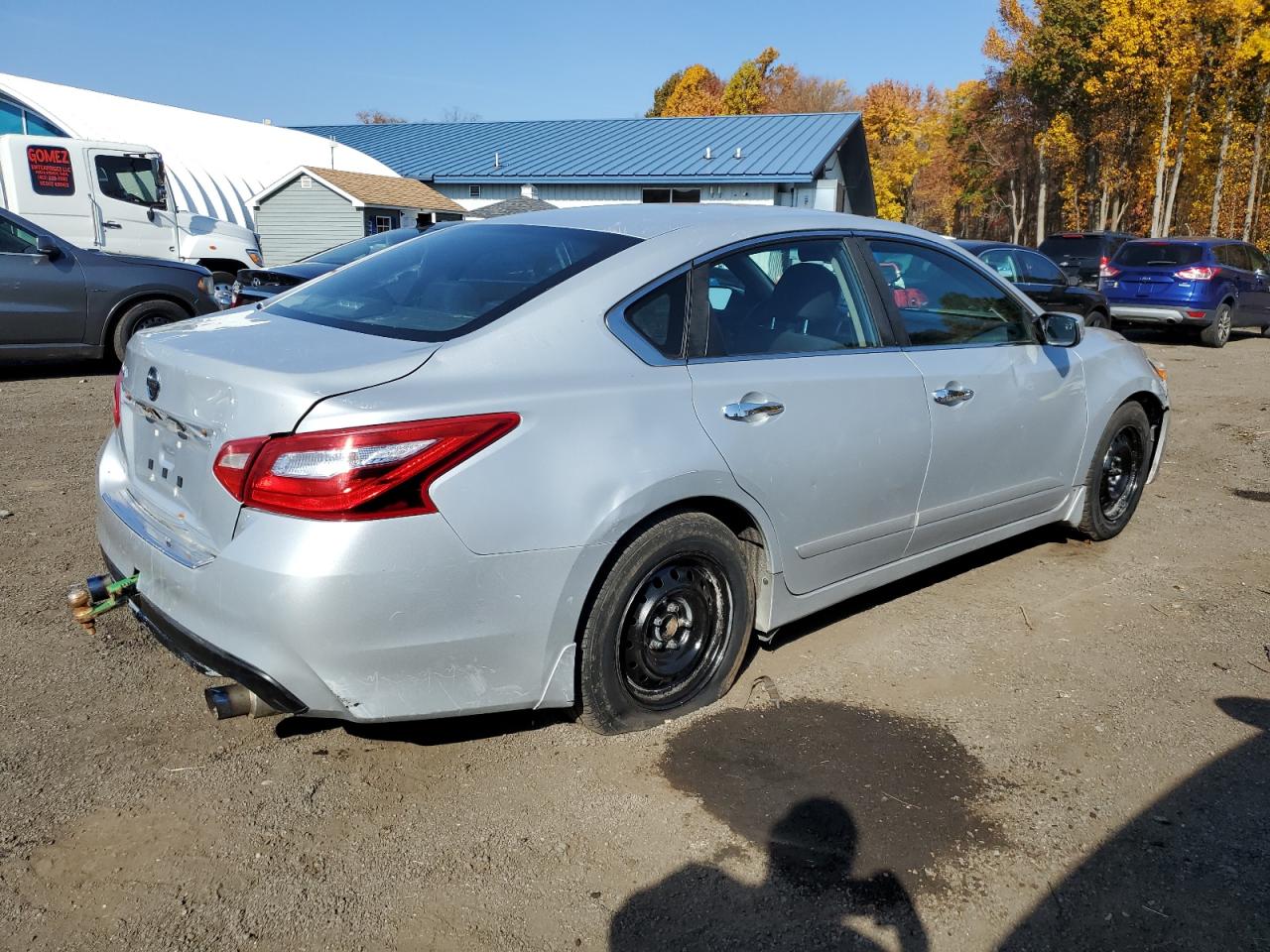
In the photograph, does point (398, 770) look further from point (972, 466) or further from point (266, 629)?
point (972, 466)

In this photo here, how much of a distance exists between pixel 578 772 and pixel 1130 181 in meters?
42.1

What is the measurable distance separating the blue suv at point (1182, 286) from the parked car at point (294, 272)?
11.3 meters

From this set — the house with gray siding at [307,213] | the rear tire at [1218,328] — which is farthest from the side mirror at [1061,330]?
the house with gray siding at [307,213]

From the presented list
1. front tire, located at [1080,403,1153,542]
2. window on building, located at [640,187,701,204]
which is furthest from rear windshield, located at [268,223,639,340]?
window on building, located at [640,187,701,204]

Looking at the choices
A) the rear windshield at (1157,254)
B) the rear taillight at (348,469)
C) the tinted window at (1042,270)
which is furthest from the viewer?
the rear windshield at (1157,254)

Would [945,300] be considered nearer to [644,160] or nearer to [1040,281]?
[1040,281]

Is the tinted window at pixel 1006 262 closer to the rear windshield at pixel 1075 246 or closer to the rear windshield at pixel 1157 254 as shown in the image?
the rear windshield at pixel 1157 254

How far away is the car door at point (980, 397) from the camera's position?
3928 millimetres

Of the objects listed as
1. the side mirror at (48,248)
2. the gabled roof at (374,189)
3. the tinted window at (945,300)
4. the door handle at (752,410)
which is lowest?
the door handle at (752,410)

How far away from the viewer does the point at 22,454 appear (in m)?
6.55

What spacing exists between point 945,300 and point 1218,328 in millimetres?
13768

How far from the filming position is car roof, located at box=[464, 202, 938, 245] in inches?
134

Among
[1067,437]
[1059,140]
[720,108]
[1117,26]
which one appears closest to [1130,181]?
[1059,140]

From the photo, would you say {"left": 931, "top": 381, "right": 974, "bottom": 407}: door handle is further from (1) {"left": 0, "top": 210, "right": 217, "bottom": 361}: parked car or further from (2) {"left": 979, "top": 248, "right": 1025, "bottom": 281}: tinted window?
(2) {"left": 979, "top": 248, "right": 1025, "bottom": 281}: tinted window
